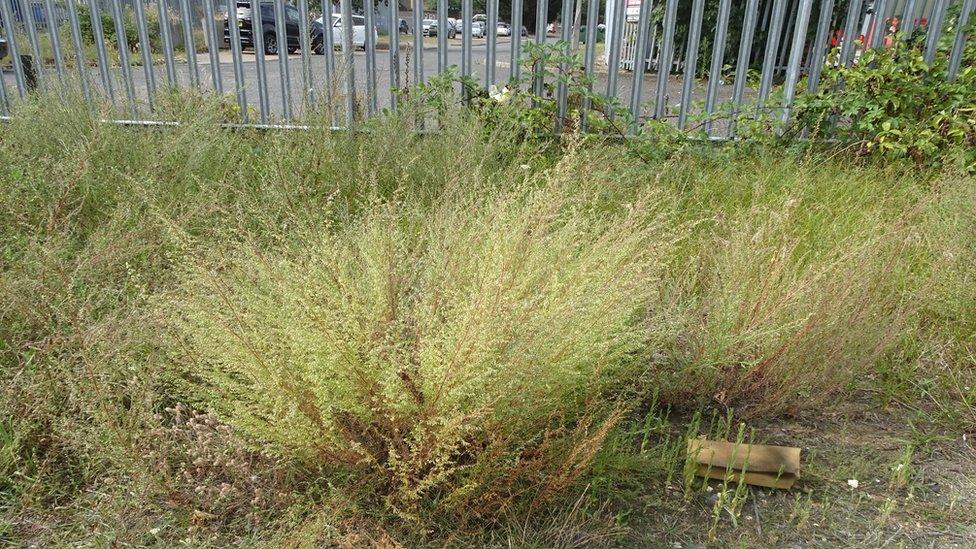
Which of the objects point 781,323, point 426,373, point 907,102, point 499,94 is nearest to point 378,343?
point 426,373

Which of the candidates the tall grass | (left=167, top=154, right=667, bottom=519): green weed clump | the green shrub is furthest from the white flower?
(left=167, top=154, right=667, bottom=519): green weed clump

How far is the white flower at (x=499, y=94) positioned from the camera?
4541 millimetres

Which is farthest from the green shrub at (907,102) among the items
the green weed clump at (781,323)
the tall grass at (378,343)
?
the green weed clump at (781,323)

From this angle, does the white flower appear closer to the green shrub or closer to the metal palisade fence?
the metal palisade fence

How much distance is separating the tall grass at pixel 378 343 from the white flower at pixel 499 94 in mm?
1350

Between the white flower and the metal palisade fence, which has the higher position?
the metal palisade fence

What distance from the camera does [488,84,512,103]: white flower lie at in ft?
14.9

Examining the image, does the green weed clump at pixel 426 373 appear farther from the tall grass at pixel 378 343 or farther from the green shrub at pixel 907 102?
the green shrub at pixel 907 102

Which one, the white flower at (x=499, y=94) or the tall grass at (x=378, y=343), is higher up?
the white flower at (x=499, y=94)

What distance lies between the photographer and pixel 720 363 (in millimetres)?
2242

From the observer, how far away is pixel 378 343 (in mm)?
1760

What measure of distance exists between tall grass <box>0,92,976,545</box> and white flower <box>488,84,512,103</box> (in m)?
1.35

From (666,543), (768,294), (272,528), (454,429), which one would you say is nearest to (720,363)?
(768,294)

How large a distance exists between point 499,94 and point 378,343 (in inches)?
126
